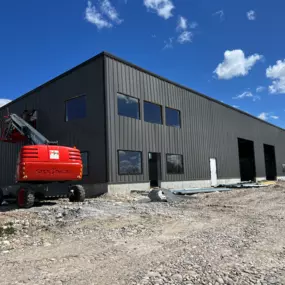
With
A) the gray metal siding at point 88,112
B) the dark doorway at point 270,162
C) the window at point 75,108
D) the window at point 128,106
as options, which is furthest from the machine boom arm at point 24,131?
the dark doorway at point 270,162

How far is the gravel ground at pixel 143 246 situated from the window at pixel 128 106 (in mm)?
7643

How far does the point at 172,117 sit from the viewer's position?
20781 mm

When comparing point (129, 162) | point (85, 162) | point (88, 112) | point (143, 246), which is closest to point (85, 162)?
point (85, 162)

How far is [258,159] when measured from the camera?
31891mm

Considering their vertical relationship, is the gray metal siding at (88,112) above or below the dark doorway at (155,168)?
above

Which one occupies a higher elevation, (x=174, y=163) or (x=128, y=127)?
(x=128, y=127)

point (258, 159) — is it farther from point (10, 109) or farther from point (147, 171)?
point (10, 109)

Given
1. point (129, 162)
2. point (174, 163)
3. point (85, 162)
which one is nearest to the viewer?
point (85, 162)

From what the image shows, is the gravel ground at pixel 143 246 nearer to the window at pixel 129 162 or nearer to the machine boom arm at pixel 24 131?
the machine boom arm at pixel 24 131

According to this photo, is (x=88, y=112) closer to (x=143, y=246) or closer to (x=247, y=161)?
(x=143, y=246)

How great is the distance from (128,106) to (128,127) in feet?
4.22

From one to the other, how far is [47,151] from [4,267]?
6799mm

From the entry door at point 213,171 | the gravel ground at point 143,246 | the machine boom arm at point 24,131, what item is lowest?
the gravel ground at point 143,246

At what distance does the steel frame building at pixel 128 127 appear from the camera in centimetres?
1617
